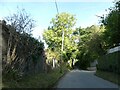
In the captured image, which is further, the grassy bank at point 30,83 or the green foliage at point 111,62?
the green foliage at point 111,62

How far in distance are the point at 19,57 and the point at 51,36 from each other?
7367 cm

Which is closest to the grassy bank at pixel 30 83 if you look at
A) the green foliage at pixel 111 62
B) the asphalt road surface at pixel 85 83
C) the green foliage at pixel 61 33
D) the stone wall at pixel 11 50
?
the stone wall at pixel 11 50

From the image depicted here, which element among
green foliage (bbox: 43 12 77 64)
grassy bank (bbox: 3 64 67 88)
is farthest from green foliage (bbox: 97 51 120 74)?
green foliage (bbox: 43 12 77 64)

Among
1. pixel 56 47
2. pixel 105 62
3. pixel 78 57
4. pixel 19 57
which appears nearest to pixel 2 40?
pixel 19 57

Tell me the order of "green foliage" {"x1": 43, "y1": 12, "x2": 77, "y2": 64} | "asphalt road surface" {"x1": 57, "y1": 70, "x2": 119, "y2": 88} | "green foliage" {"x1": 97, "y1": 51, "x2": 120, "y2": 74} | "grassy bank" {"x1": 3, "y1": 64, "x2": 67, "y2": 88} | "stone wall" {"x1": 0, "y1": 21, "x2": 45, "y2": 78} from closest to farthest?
"grassy bank" {"x1": 3, "y1": 64, "x2": 67, "y2": 88}
"stone wall" {"x1": 0, "y1": 21, "x2": 45, "y2": 78}
"asphalt road surface" {"x1": 57, "y1": 70, "x2": 119, "y2": 88}
"green foliage" {"x1": 97, "y1": 51, "x2": 120, "y2": 74}
"green foliage" {"x1": 43, "y1": 12, "x2": 77, "y2": 64}

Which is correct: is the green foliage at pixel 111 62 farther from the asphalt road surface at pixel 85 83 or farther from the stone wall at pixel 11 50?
the stone wall at pixel 11 50

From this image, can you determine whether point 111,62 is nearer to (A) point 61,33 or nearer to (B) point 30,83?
(B) point 30,83

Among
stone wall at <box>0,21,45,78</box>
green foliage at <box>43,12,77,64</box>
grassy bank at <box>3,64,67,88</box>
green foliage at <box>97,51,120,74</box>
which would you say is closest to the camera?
→ grassy bank at <box>3,64,67,88</box>

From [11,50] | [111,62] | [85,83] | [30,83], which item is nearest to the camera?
[30,83]

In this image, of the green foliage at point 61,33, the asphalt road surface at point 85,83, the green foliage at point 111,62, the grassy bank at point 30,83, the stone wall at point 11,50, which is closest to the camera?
the grassy bank at point 30,83

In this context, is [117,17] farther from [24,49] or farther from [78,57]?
[78,57]

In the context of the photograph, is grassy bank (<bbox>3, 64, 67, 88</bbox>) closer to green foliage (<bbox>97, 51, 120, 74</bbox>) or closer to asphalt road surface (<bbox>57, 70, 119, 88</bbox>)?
asphalt road surface (<bbox>57, 70, 119, 88</bbox>)

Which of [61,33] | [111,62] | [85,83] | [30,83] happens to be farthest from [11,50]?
[61,33]

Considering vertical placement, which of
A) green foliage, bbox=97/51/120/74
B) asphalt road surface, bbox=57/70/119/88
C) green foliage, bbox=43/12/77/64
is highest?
green foliage, bbox=43/12/77/64
